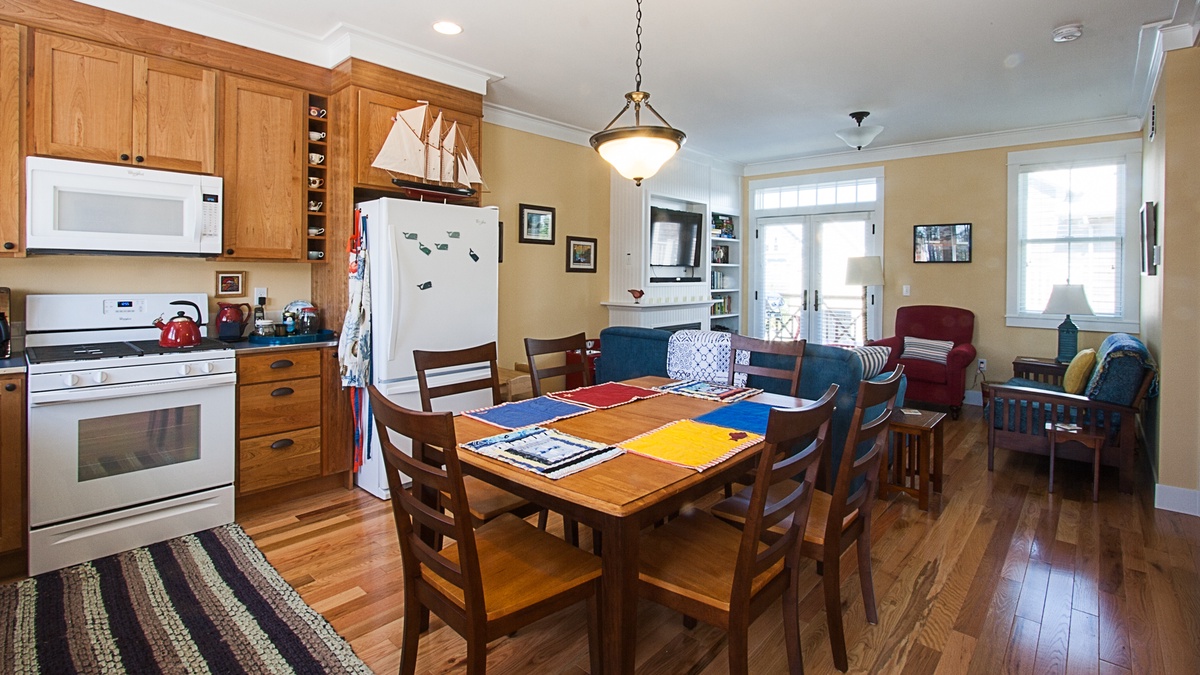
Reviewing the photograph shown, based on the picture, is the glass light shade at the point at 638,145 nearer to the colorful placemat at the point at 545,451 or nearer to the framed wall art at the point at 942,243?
the colorful placemat at the point at 545,451

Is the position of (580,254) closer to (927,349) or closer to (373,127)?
(373,127)

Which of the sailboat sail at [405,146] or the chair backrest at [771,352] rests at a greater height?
the sailboat sail at [405,146]

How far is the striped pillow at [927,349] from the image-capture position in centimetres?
552

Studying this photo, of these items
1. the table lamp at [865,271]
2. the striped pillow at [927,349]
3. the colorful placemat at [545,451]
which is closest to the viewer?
the colorful placemat at [545,451]

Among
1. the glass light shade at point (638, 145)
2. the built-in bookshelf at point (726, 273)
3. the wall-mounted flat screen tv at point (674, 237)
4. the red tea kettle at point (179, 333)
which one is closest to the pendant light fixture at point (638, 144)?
the glass light shade at point (638, 145)

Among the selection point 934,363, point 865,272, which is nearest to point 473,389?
point 934,363

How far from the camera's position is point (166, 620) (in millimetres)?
2287

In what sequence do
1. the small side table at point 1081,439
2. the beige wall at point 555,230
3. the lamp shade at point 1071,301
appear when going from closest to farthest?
the small side table at point 1081,439 → the lamp shade at point 1071,301 → the beige wall at point 555,230

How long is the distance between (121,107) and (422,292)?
161cm

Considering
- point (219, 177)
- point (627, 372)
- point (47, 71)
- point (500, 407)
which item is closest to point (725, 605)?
point (500, 407)

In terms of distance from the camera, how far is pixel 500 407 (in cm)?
250

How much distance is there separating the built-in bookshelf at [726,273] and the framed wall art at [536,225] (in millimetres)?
2416

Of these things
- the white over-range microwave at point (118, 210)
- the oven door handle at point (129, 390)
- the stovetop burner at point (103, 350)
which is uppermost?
the white over-range microwave at point (118, 210)

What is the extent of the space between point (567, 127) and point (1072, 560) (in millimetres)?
4401
